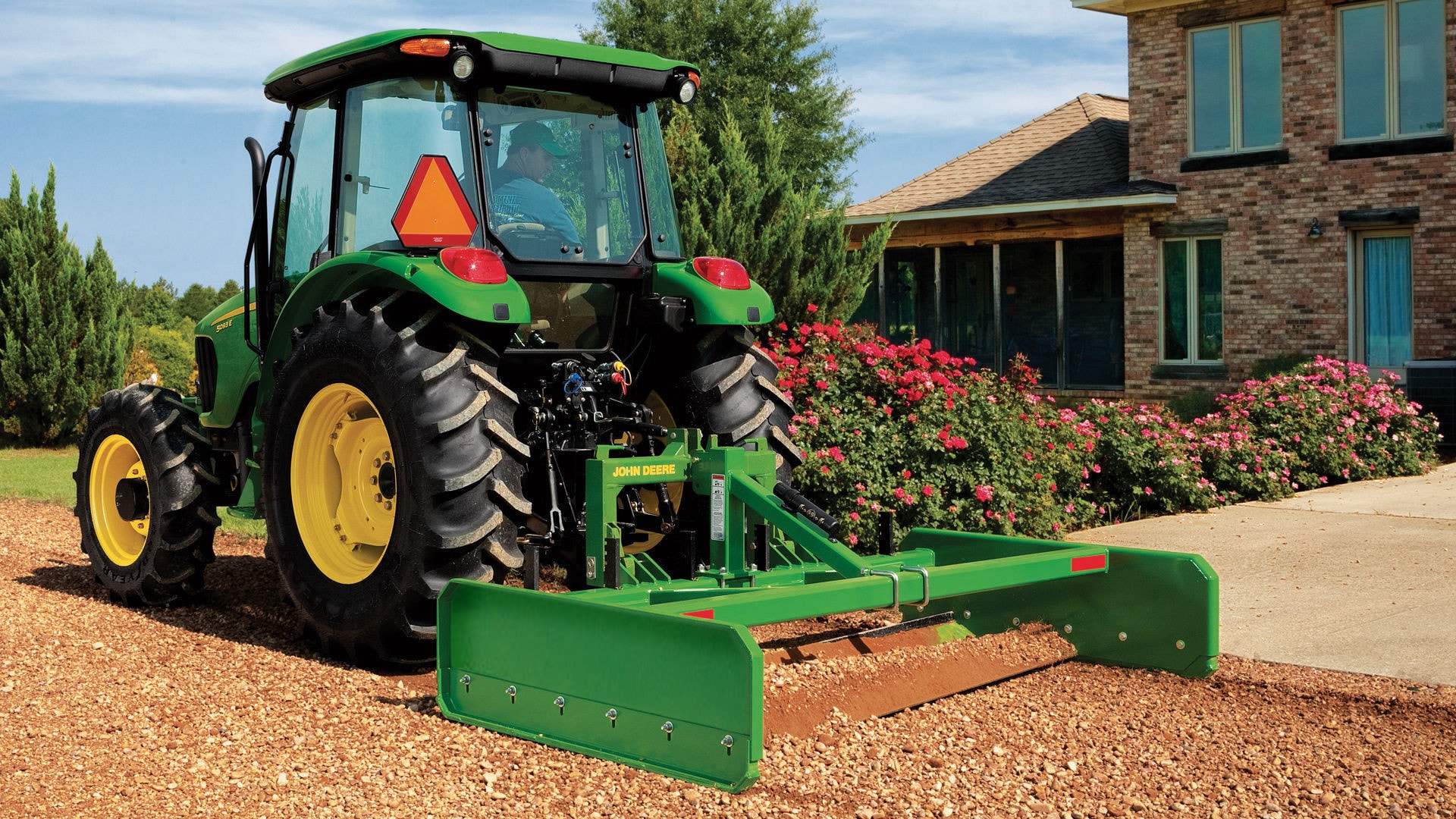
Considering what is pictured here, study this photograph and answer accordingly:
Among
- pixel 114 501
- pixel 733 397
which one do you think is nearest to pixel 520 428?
pixel 733 397

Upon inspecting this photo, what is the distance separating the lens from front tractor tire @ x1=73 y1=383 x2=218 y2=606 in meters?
6.57

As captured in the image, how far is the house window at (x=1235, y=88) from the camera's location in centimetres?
1752

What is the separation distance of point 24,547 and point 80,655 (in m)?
3.62

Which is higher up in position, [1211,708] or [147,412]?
[147,412]

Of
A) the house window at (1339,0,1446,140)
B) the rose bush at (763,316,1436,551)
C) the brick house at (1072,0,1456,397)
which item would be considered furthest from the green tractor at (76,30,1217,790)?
the house window at (1339,0,1446,140)

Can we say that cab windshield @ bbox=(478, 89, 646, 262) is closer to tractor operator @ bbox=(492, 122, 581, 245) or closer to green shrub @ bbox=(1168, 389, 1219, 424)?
tractor operator @ bbox=(492, 122, 581, 245)

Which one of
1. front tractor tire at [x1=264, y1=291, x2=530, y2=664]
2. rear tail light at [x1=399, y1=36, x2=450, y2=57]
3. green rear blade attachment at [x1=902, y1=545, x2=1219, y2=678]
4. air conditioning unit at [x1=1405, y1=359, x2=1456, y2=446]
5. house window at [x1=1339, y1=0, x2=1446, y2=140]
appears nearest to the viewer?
front tractor tire at [x1=264, y1=291, x2=530, y2=664]

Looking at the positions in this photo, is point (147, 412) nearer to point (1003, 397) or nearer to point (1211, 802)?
point (1211, 802)

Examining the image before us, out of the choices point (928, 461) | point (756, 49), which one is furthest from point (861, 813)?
point (756, 49)

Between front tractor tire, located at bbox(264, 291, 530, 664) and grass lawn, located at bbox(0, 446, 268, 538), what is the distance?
11.2 feet

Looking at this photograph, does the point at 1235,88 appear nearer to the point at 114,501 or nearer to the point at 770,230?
the point at 770,230

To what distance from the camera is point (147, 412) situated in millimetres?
6754

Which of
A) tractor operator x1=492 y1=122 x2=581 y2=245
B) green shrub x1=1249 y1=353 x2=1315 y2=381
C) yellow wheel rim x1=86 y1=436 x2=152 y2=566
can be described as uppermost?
tractor operator x1=492 y1=122 x2=581 y2=245

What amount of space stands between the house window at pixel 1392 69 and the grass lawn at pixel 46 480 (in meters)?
13.7
